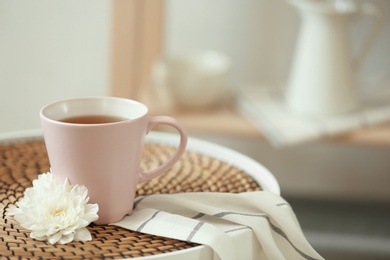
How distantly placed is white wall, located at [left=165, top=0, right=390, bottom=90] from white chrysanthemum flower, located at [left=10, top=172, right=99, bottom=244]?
4.26 ft

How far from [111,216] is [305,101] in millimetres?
962

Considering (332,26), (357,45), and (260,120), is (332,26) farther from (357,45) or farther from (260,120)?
(357,45)

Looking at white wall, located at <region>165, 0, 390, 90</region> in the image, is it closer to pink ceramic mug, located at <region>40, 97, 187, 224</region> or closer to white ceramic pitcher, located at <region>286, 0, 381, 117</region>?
white ceramic pitcher, located at <region>286, 0, 381, 117</region>

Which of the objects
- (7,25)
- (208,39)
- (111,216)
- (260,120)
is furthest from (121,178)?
(7,25)

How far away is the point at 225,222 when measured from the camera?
586mm

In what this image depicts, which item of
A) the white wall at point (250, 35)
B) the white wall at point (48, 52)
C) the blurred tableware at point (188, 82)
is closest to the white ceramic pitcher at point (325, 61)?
the blurred tableware at point (188, 82)

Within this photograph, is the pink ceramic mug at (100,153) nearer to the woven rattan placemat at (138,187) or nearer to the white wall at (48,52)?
the woven rattan placemat at (138,187)

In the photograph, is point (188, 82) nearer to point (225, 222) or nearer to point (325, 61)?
point (325, 61)

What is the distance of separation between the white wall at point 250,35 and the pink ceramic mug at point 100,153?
1.26 meters

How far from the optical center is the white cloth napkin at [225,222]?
0.55 m

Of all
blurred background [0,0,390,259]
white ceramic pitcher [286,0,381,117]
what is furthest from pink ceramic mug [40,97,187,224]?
blurred background [0,0,390,259]

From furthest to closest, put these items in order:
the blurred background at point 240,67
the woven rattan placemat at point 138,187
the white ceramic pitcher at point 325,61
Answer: the blurred background at point 240,67 < the white ceramic pitcher at point 325,61 < the woven rattan placemat at point 138,187

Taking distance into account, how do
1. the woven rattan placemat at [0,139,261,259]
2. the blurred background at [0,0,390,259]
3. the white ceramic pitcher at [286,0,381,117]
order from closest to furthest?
the woven rattan placemat at [0,139,261,259] < the white ceramic pitcher at [286,0,381,117] < the blurred background at [0,0,390,259]

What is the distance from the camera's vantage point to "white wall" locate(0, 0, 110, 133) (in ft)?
6.24
